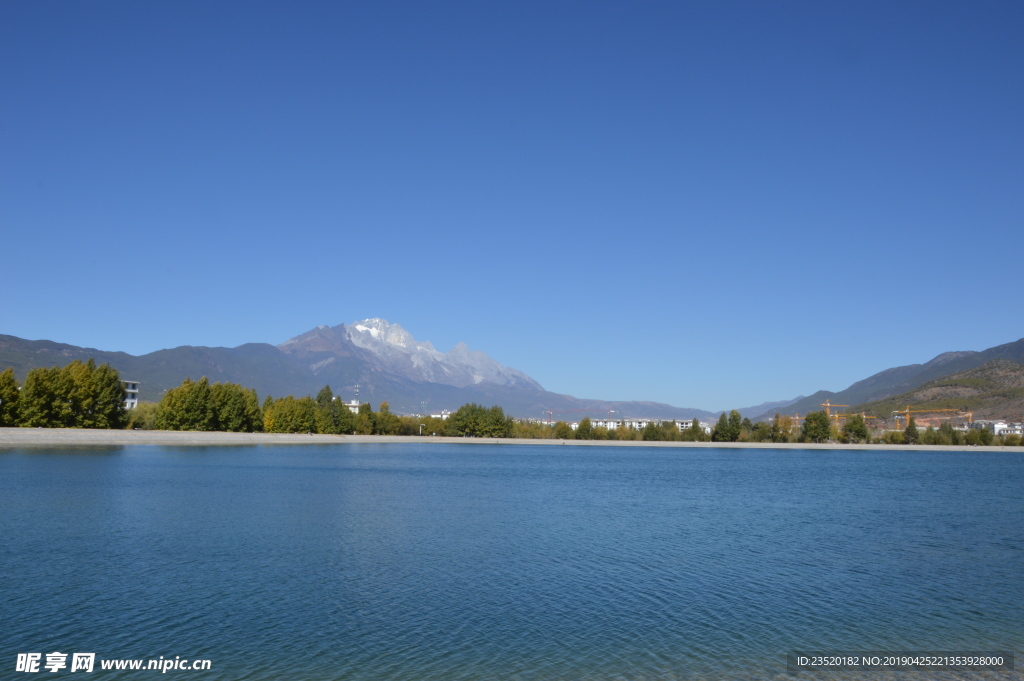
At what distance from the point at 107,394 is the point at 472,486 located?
2504 inches

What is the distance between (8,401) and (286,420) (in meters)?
54.8

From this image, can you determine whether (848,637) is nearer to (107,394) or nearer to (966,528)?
(966,528)

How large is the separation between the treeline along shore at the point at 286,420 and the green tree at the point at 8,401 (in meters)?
0.11

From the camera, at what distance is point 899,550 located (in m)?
25.3

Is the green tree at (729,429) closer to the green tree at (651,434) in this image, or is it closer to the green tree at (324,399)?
the green tree at (651,434)

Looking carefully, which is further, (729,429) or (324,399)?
(729,429)

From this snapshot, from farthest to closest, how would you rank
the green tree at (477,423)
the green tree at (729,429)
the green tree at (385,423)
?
the green tree at (729,429), the green tree at (477,423), the green tree at (385,423)

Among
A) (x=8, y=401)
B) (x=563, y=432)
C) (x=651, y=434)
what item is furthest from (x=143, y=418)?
(x=651, y=434)

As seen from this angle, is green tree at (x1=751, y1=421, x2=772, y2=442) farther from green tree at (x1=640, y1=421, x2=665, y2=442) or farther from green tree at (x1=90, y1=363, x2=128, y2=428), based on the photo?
green tree at (x1=90, y1=363, x2=128, y2=428)

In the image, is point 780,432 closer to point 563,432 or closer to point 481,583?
point 563,432

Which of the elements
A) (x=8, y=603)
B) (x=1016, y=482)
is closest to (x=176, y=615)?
(x=8, y=603)

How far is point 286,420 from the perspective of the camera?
130875mm

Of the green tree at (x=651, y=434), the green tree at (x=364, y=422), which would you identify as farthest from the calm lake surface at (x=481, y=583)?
the green tree at (x=651, y=434)

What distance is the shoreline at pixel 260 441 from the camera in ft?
238
